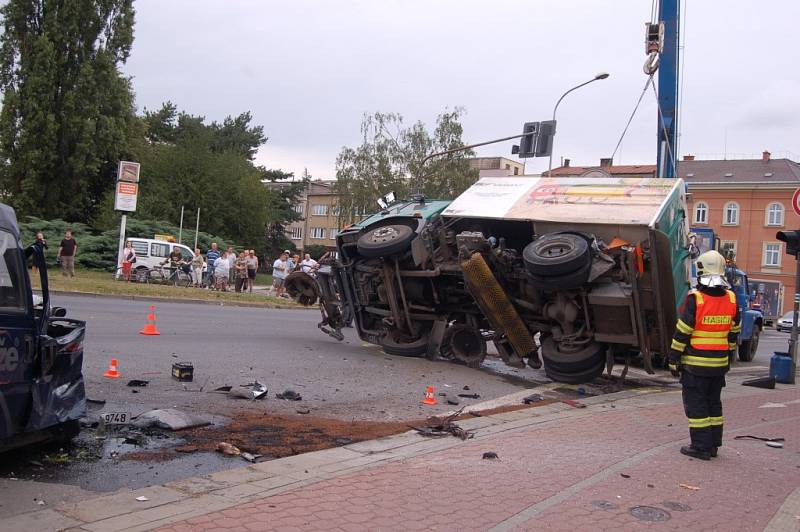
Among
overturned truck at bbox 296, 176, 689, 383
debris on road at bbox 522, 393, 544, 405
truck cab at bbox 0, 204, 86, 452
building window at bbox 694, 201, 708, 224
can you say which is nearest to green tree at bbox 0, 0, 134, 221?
overturned truck at bbox 296, 176, 689, 383

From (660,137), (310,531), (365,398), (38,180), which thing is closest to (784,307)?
(660,137)

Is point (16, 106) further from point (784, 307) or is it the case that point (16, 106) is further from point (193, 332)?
point (784, 307)

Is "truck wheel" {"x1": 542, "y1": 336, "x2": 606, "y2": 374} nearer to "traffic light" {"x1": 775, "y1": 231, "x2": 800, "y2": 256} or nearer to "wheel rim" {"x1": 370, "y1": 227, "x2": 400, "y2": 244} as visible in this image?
"wheel rim" {"x1": 370, "y1": 227, "x2": 400, "y2": 244}

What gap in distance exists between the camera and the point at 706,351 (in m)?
Answer: 6.30

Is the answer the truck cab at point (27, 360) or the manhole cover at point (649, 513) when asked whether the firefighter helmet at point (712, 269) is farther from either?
the truck cab at point (27, 360)

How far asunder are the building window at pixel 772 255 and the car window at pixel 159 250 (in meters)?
47.7

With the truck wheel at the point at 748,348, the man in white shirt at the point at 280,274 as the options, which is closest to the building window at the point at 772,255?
the truck wheel at the point at 748,348

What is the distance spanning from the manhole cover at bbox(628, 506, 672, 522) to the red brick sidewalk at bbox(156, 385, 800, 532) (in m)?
0.01

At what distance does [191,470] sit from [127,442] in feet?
2.83

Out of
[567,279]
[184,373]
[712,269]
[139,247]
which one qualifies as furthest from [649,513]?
[139,247]

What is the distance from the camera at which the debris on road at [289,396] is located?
7.75 m

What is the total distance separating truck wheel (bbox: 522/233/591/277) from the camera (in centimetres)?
890

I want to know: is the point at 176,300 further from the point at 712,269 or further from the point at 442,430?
the point at 712,269

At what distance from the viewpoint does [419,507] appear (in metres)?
4.58
